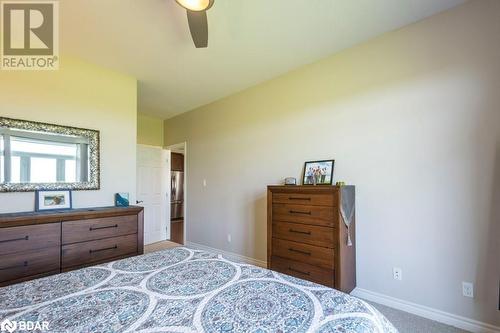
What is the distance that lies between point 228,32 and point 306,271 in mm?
2448

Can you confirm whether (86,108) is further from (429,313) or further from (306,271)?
(429,313)

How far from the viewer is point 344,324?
927 millimetres

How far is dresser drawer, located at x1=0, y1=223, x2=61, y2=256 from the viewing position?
76.2 inches

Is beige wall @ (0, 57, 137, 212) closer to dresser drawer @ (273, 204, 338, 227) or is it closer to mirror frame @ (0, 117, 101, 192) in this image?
mirror frame @ (0, 117, 101, 192)

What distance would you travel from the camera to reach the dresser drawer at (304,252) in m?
2.28

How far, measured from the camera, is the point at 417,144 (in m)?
2.17

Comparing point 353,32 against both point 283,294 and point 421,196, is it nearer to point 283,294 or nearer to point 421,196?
point 421,196

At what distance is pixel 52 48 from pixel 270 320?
124 inches

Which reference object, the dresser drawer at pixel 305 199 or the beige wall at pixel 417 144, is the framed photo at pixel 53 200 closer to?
the dresser drawer at pixel 305 199

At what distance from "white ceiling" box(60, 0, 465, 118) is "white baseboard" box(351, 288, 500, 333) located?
100 inches

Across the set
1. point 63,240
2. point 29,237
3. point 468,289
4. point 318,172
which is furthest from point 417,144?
point 29,237

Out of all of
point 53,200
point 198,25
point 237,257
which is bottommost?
point 237,257

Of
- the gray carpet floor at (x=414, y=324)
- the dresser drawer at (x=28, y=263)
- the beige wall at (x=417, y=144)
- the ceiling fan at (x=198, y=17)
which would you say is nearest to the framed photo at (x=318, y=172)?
the beige wall at (x=417, y=144)

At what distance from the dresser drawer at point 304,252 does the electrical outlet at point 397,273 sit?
1.97 ft
